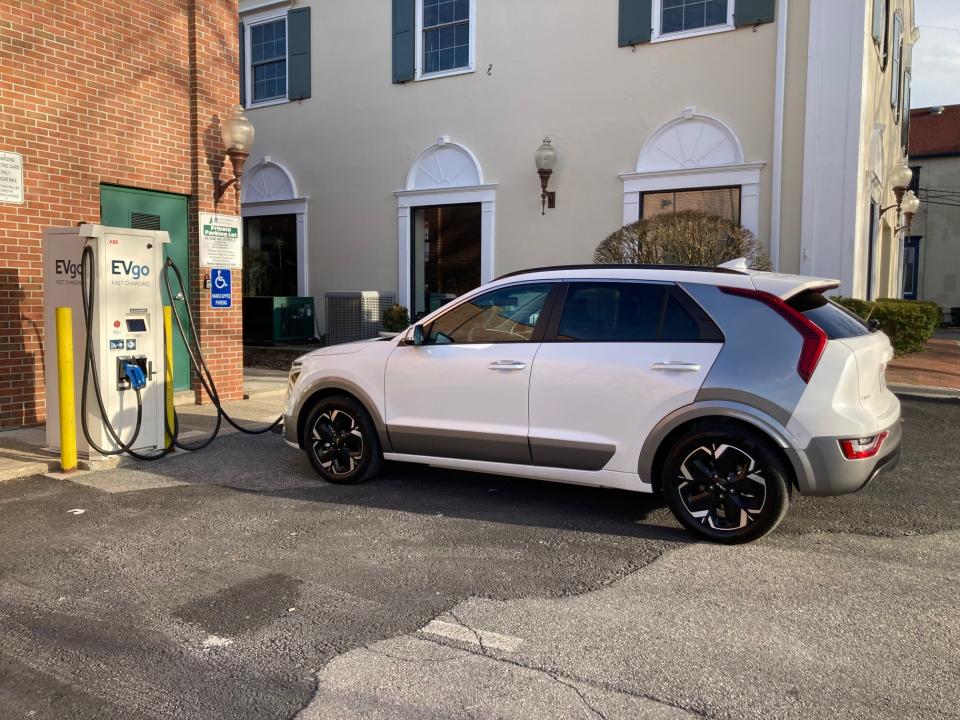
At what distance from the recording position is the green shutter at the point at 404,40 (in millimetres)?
15367

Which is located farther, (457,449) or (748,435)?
(457,449)

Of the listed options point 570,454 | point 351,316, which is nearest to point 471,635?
point 570,454

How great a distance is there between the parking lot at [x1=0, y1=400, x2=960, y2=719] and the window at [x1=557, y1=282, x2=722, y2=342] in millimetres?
1211

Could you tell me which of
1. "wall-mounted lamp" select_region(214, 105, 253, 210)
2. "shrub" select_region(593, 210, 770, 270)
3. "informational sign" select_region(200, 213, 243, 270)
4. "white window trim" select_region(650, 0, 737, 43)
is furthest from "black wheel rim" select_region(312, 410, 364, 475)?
"white window trim" select_region(650, 0, 737, 43)

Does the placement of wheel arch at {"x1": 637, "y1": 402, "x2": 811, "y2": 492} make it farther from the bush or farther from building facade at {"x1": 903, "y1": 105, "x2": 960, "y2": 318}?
building facade at {"x1": 903, "y1": 105, "x2": 960, "y2": 318}

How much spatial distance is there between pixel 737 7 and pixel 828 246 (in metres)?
3.90

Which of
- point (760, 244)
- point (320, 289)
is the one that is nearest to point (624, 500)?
point (760, 244)

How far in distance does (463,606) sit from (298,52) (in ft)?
51.1

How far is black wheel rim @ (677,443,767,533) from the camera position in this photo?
463cm

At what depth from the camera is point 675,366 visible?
4.81 metres

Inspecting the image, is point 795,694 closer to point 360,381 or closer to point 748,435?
point 748,435

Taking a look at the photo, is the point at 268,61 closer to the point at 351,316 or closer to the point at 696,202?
the point at 351,316

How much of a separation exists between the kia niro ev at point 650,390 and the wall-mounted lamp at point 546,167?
28.2ft

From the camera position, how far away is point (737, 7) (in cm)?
1227
